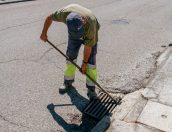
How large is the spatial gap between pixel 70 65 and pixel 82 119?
117cm

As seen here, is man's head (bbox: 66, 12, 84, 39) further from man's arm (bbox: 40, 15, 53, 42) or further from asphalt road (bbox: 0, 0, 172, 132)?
asphalt road (bbox: 0, 0, 172, 132)

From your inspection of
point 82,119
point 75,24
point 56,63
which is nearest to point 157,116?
point 82,119

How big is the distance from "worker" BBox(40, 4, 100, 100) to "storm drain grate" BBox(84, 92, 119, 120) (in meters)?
0.15

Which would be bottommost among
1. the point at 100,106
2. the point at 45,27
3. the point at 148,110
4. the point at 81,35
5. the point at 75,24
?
the point at 100,106

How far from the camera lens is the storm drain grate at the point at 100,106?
5.54 metres

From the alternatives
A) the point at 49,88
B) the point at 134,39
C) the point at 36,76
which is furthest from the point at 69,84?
the point at 134,39

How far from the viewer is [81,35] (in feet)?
16.7

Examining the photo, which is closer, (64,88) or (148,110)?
(148,110)

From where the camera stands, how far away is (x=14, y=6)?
13.9 metres

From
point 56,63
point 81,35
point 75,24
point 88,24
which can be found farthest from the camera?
point 56,63

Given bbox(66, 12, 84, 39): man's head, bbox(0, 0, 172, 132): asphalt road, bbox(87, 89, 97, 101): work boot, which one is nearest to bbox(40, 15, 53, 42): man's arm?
bbox(66, 12, 84, 39): man's head

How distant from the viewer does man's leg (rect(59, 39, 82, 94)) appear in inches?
233

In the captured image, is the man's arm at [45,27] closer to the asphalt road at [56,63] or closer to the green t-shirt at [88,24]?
the green t-shirt at [88,24]

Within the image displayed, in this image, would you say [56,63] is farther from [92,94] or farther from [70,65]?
[92,94]
